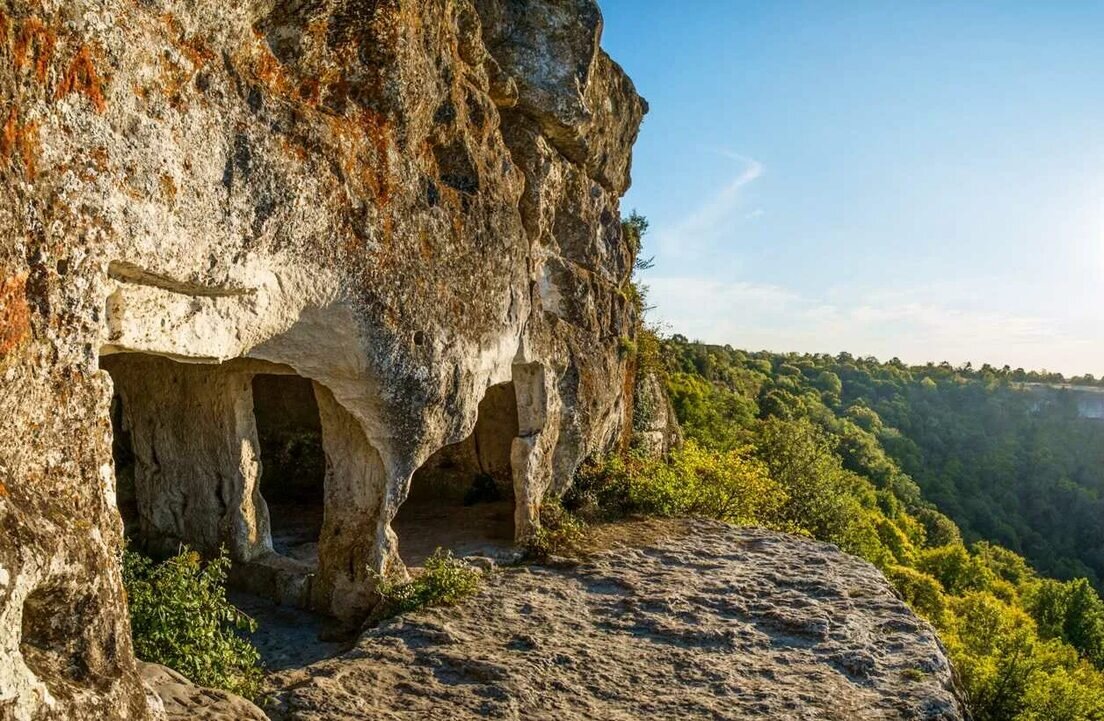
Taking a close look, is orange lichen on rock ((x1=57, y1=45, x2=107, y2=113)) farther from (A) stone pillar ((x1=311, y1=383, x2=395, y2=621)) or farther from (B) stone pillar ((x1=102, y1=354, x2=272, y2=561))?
(B) stone pillar ((x1=102, y1=354, x2=272, y2=561))

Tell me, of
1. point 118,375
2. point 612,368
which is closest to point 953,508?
point 612,368

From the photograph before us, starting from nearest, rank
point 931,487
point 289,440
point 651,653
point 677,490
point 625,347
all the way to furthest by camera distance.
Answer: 1. point 651,653
2. point 677,490
3. point 289,440
4. point 625,347
5. point 931,487

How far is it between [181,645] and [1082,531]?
62162mm

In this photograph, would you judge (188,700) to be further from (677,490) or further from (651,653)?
(677,490)

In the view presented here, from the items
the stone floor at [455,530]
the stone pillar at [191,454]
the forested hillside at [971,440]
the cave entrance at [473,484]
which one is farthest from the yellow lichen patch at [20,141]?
the forested hillside at [971,440]

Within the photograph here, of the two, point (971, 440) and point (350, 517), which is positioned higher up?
point (350, 517)

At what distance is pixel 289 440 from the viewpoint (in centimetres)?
1470

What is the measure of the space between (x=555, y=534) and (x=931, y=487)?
166 feet

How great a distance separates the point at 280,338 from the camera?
7074 millimetres

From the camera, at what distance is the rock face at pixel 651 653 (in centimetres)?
656

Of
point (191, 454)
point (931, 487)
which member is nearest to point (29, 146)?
point (191, 454)

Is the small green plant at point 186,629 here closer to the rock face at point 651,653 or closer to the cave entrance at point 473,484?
the rock face at point 651,653

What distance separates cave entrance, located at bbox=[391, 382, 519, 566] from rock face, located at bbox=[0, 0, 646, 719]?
437 mm

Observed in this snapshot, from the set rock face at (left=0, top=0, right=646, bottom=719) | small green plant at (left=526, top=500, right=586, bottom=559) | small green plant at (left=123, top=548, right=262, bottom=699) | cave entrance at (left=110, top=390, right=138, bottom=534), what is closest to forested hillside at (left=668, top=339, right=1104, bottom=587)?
small green plant at (left=526, top=500, right=586, bottom=559)
